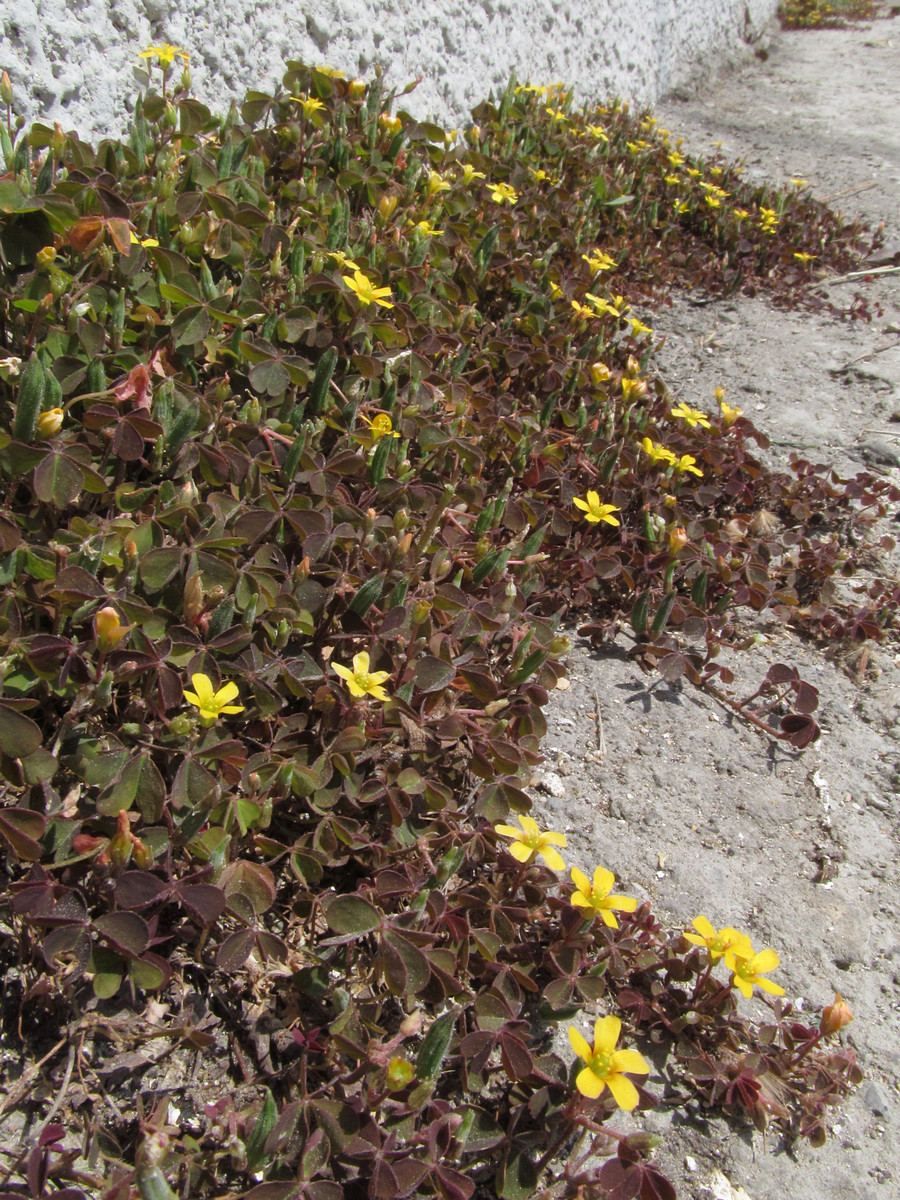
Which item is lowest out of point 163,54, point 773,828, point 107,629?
point 773,828

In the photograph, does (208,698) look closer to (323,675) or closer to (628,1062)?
(323,675)

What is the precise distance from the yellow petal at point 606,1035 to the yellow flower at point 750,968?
321mm

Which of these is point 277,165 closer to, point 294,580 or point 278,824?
point 294,580

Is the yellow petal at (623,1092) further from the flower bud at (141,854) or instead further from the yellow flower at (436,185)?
the yellow flower at (436,185)

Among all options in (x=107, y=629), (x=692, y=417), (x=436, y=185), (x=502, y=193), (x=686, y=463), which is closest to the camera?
(x=107, y=629)

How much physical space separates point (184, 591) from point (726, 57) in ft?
33.0

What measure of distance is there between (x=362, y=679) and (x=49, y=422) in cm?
90

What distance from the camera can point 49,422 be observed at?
1.93 meters

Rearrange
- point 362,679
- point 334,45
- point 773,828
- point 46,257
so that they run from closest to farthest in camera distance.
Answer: point 362,679 → point 46,257 → point 773,828 → point 334,45

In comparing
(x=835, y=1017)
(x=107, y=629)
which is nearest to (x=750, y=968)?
(x=835, y=1017)

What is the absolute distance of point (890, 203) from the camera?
6.86 m

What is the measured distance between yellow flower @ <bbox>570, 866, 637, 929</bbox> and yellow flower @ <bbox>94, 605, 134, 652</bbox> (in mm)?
1077

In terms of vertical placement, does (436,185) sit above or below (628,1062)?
above

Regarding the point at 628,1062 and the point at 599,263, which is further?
the point at 599,263
